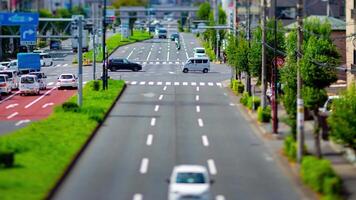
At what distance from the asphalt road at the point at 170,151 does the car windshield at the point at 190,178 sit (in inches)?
43.0

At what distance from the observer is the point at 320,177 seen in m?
24.1

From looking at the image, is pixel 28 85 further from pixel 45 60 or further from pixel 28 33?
pixel 45 60

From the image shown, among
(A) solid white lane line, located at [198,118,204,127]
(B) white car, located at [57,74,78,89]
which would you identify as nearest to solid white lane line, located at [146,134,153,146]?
(A) solid white lane line, located at [198,118,204,127]

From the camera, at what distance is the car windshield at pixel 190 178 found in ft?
75.7

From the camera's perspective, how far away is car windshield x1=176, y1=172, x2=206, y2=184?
75.7 ft

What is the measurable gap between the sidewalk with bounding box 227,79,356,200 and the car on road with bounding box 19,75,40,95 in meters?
19.1

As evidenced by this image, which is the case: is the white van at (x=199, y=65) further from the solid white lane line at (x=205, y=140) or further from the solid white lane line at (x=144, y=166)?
the solid white lane line at (x=144, y=166)

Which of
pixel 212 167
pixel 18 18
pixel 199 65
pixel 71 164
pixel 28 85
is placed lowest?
pixel 212 167

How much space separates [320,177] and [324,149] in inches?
335

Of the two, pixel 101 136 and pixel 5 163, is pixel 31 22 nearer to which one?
pixel 101 136

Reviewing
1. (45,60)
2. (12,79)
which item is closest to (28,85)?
(12,79)

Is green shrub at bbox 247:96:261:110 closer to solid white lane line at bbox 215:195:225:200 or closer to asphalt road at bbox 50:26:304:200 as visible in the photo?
asphalt road at bbox 50:26:304:200

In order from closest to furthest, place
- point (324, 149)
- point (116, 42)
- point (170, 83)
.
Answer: point (324, 149)
point (170, 83)
point (116, 42)

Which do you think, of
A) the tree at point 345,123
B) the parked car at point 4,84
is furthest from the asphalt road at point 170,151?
the parked car at point 4,84
